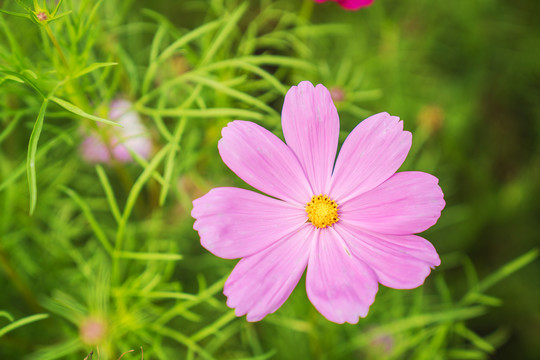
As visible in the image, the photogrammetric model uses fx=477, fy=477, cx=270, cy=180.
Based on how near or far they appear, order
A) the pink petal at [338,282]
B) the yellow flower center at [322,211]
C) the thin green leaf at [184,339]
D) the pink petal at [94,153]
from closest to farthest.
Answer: the pink petal at [338,282] → the yellow flower center at [322,211] → the thin green leaf at [184,339] → the pink petal at [94,153]

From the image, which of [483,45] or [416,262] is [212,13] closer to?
[416,262]

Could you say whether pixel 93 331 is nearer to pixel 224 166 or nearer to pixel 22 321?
pixel 22 321

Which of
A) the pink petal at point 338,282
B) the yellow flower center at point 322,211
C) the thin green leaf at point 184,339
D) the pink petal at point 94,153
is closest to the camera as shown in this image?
the pink petal at point 338,282

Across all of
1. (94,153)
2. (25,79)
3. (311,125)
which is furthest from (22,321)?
(94,153)

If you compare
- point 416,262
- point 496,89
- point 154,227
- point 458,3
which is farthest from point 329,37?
point 416,262

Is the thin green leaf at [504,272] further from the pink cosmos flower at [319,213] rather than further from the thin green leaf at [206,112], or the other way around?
the thin green leaf at [206,112]

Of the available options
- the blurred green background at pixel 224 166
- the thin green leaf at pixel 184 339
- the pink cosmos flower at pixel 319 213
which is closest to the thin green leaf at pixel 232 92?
the blurred green background at pixel 224 166

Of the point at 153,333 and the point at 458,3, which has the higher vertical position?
the point at 458,3
